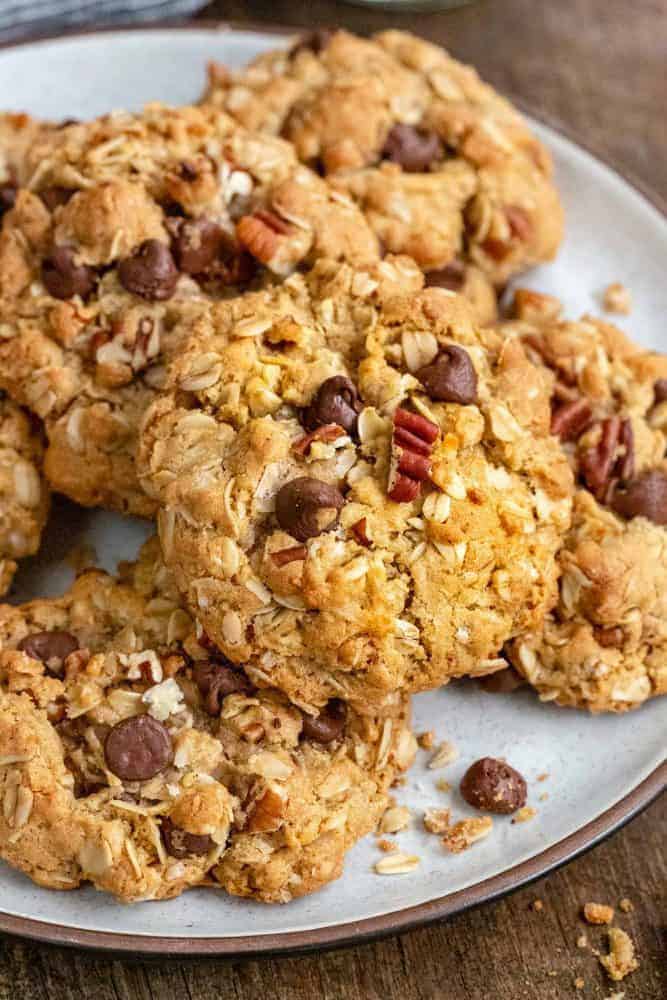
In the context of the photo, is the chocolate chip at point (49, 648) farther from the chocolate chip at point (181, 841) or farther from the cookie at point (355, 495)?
the chocolate chip at point (181, 841)

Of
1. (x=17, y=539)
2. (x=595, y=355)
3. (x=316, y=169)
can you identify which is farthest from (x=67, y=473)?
(x=595, y=355)

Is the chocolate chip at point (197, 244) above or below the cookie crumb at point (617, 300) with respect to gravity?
above

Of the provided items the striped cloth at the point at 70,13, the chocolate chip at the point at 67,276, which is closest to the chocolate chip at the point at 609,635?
the chocolate chip at the point at 67,276

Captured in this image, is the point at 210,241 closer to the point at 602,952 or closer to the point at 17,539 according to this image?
the point at 17,539

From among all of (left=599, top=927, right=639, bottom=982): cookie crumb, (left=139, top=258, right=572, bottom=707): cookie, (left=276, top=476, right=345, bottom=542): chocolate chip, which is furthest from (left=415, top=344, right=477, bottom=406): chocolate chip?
(left=599, top=927, right=639, bottom=982): cookie crumb

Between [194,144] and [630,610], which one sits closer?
[630,610]

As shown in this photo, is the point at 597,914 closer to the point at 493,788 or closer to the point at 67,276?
the point at 493,788
